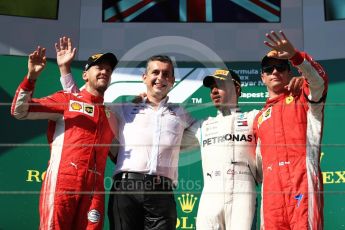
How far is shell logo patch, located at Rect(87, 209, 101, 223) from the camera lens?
227 centimetres

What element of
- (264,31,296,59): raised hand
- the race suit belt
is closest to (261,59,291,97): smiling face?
(264,31,296,59): raised hand

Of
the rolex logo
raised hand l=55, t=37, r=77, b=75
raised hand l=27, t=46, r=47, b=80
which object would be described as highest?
raised hand l=55, t=37, r=77, b=75

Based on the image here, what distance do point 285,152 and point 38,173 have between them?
5.20ft

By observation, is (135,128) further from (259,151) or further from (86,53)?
(86,53)

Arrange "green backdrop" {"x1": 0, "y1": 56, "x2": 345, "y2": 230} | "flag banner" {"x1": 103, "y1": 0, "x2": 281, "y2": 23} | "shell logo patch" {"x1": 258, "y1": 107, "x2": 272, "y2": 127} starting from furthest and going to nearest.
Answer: "flag banner" {"x1": 103, "y1": 0, "x2": 281, "y2": 23} → "green backdrop" {"x1": 0, "y1": 56, "x2": 345, "y2": 230} → "shell logo patch" {"x1": 258, "y1": 107, "x2": 272, "y2": 127}

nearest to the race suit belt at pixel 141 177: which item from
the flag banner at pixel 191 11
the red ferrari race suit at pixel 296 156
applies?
the red ferrari race suit at pixel 296 156

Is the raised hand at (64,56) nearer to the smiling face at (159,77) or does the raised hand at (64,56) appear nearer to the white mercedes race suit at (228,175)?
the smiling face at (159,77)

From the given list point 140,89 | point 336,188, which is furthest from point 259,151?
point 140,89

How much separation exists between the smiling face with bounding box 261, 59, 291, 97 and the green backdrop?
2.55 ft

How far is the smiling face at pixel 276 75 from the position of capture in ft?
7.77

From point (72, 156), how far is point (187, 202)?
1169mm

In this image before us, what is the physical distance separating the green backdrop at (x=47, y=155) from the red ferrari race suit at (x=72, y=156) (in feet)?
2.84

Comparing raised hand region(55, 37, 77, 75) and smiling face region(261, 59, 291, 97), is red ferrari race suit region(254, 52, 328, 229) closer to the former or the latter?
smiling face region(261, 59, 291, 97)

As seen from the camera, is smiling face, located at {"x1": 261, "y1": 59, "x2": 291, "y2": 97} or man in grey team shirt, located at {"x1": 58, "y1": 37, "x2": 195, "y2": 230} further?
smiling face, located at {"x1": 261, "y1": 59, "x2": 291, "y2": 97}
